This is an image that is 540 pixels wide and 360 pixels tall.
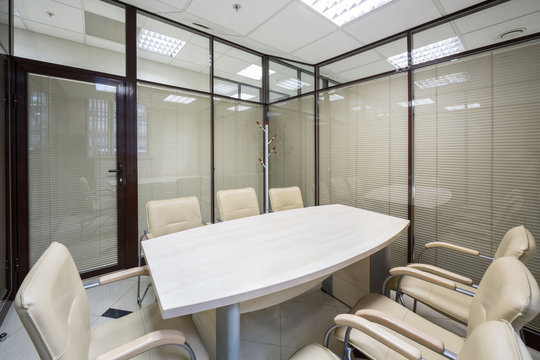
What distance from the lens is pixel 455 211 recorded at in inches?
97.0

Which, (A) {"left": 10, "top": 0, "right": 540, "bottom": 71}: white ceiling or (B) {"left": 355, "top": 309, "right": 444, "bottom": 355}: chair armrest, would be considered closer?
(B) {"left": 355, "top": 309, "right": 444, "bottom": 355}: chair armrest

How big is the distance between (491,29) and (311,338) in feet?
10.9

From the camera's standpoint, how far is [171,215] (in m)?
2.25

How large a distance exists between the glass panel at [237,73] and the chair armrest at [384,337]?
135 inches

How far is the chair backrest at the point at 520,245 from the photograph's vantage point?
1.28m

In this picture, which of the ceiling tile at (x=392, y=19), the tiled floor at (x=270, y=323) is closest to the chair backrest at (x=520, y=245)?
the tiled floor at (x=270, y=323)

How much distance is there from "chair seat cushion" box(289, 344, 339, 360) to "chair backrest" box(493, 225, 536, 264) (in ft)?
3.81

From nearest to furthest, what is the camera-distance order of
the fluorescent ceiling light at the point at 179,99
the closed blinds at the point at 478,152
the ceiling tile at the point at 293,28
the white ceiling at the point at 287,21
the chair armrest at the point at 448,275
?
the chair armrest at the point at 448,275
the closed blinds at the point at 478,152
the white ceiling at the point at 287,21
the ceiling tile at the point at 293,28
the fluorescent ceiling light at the point at 179,99

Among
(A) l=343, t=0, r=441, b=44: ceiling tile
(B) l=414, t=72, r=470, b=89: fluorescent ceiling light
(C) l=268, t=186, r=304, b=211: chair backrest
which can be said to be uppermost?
(A) l=343, t=0, r=441, b=44: ceiling tile

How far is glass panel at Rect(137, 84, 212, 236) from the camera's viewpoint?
3.03m

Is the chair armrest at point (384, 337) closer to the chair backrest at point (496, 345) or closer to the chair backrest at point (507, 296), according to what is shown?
the chair backrest at point (496, 345)

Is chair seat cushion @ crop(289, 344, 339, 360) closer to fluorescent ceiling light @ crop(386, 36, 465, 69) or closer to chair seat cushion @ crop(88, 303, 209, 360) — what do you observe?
chair seat cushion @ crop(88, 303, 209, 360)

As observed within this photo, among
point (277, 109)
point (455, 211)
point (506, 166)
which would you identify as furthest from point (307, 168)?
point (506, 166)

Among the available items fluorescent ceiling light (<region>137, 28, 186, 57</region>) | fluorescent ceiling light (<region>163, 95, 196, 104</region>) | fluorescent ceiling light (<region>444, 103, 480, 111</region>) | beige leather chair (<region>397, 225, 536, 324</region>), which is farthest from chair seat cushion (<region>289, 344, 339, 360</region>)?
fluorescent ceiling light (<region>137, 28, 186, 57</region>)
